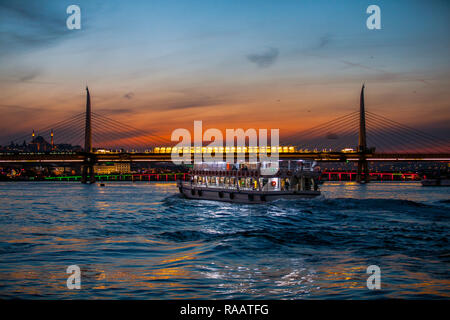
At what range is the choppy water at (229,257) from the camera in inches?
421

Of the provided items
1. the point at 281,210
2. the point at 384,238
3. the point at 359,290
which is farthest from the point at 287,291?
the point at 281,210

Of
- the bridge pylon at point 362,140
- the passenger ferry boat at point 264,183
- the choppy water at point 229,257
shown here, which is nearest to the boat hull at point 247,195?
the passenger ferry boat at point 264,183

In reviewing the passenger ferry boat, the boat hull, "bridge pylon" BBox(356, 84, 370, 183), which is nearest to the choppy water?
the boat hull

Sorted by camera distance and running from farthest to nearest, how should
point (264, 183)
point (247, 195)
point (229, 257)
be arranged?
point (264, 183), point (247, 195), point (229, 257)

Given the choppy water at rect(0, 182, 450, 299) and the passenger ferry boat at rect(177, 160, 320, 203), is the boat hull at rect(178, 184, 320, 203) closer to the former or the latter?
the passenger ferry boat at rect(177, 160, 320, 203)

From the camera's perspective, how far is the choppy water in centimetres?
1070

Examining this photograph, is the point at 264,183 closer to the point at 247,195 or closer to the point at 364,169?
the point at 247,195

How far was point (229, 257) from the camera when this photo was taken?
606 inches

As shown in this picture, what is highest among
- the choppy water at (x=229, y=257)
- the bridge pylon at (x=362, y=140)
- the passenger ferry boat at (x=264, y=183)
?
the bridge pylon at (x=362, y=140)

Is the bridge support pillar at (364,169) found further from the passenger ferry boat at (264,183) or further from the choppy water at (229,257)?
the choppy water at (229,257)

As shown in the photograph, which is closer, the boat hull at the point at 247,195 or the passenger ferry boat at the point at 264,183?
the boat hull at the point at 247,195

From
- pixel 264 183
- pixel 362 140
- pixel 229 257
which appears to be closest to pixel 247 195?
pixel 264 183

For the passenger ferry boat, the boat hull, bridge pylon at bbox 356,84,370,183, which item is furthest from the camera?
bridge pylon at bbox 356,84,370,183
